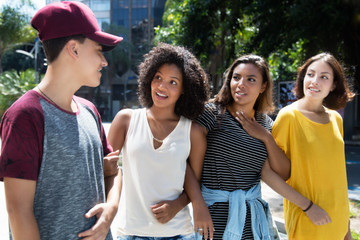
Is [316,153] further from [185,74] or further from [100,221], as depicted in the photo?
[100,221]

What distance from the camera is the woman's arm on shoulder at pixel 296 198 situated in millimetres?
2166

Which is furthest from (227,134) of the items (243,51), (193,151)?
(243,51)

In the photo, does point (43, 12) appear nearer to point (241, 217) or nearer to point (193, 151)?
point (193, 151)

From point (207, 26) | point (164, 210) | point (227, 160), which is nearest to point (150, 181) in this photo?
point (164, 210)

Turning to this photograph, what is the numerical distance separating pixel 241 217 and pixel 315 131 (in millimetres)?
764

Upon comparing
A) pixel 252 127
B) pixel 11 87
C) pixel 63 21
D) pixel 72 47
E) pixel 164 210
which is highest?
pixel 63 21

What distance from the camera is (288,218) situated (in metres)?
2.37

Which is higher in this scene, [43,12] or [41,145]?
[43,12]

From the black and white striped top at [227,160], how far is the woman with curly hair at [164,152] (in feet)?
0.30

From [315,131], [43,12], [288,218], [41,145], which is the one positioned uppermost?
[43,12]

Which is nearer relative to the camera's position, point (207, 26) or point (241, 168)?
point (241, 168)

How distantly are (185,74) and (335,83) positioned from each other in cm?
113

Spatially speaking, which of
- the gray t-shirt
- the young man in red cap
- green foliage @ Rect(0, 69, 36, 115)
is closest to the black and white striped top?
the young man in red cap

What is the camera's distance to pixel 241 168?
86.4 inches
